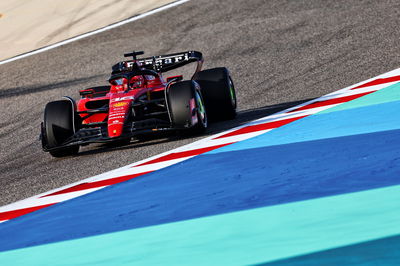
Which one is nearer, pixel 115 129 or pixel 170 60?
pixel 115 129

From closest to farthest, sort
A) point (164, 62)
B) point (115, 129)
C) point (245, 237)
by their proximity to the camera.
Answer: point (245, 237) → point (115, 129) → point (164, 62)

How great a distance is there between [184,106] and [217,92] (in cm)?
120

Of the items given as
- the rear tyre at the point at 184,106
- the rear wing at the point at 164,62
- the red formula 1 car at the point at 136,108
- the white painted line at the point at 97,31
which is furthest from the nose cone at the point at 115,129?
the white painted line at the point at 97,31

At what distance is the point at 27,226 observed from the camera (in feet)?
17.2

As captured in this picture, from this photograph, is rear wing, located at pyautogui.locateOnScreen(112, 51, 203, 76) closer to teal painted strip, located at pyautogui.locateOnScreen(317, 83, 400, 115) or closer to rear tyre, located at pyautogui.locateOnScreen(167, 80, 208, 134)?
rear tyre, located at pyautogui.locateOnScreen(167, 80, 208, 134)

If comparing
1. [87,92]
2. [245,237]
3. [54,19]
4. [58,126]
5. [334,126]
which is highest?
[54,19]

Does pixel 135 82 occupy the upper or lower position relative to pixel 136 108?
upper

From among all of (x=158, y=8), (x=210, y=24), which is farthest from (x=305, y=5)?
(x=158, y=8)

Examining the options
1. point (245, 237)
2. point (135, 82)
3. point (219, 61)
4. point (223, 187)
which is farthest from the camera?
point (219, 61)

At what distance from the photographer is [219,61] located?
13953mm

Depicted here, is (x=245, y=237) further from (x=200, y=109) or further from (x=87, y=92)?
(x=87, y=92)

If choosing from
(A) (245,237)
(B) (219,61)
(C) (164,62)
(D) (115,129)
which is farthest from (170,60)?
(A) (245,237)

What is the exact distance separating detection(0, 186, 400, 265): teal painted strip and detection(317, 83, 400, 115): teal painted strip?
362 centimetres

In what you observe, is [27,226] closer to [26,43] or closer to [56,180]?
[56,180]
